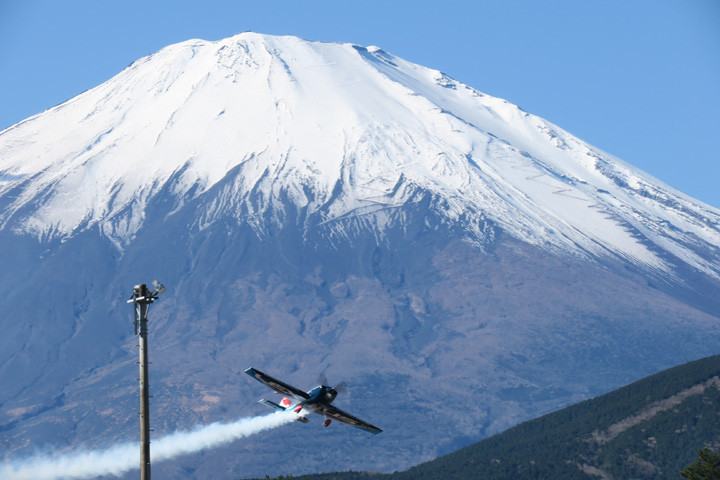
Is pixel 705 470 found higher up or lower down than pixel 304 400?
lower down

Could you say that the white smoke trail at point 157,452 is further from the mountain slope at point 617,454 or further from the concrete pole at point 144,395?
the mountain slope at point 617,454

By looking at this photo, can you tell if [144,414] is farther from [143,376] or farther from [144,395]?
[143,376]

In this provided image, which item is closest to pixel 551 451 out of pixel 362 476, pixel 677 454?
pixel 677 454

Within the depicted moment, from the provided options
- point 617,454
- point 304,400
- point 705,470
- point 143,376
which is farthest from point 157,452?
point 617,454

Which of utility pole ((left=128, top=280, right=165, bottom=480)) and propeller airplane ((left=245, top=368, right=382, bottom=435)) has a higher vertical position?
propeller airplane ((left=245, top=368, right=382, bottom=435))

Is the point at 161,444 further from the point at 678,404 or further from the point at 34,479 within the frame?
the point at 678,404

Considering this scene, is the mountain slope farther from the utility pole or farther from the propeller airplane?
the utility pole

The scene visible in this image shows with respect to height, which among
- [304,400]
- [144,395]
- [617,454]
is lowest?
[144,395]

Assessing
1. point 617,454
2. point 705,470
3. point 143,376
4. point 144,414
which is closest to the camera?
point 144,414

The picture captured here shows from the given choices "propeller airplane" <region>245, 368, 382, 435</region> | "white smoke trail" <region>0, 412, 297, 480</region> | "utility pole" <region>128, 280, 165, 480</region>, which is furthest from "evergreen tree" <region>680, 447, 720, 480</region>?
"utility pole" <region>128, 280, 165, 480</region>

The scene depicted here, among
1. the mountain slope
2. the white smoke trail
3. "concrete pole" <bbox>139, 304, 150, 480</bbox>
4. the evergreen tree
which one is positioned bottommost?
"concrete pole" <bbox>139, 304, 150, 480</bbox>

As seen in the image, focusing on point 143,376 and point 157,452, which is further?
point 157,452

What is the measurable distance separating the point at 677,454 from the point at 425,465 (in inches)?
1480

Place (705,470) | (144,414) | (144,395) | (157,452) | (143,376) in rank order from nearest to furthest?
(144,414)
(143,376)
(144,395)
(157,452)
(705,470)
